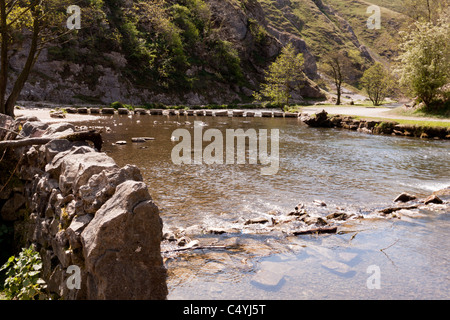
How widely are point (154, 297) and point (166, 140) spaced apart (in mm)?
23684

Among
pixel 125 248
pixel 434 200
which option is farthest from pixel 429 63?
pixel 125 248

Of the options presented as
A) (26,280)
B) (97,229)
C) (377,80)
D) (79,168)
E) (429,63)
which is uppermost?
(377,80)

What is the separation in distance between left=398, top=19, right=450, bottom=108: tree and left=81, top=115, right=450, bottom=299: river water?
22258 millimetres

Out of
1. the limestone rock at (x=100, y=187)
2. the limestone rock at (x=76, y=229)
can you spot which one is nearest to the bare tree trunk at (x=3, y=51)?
the limestone rock at (x=100, y=187)

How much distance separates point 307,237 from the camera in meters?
9.70

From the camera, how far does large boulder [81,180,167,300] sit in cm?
494

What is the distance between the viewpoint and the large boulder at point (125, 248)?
494 cm

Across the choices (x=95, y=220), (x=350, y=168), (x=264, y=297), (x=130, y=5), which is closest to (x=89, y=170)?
(x=95, y=220)

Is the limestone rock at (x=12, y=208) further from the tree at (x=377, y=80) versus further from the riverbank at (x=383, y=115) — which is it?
the tree at (x=377, y=80)

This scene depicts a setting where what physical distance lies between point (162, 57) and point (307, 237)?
7872cm

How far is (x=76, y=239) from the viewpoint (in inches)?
215

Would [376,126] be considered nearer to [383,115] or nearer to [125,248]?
[383,115]

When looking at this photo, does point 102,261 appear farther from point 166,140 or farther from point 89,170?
point 166,140

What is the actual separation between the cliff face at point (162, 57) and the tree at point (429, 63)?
1129 inches
